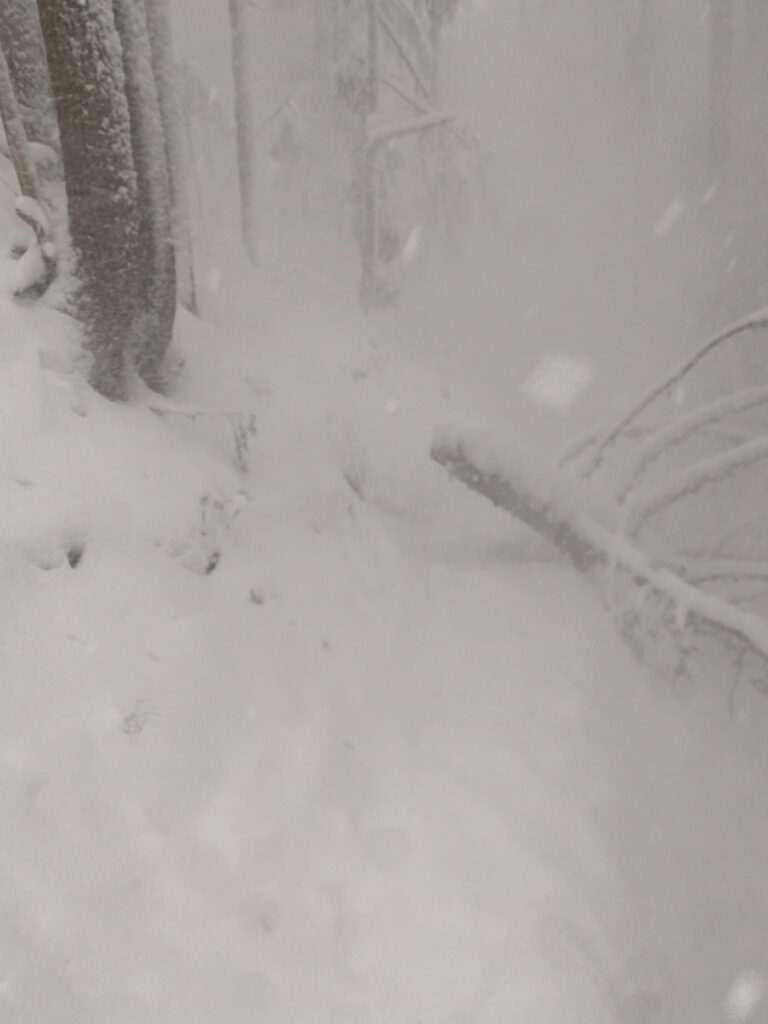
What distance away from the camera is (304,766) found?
3855mm

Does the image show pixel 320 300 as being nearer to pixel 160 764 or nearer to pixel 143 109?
pixel 143 109

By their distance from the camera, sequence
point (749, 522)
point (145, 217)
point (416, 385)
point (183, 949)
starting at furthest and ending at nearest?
point (416, 385)
point (749, 522)
point (145, 217)
point (183, 949)

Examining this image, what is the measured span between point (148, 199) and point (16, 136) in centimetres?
87

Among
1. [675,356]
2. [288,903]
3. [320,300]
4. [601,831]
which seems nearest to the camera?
[288,903]

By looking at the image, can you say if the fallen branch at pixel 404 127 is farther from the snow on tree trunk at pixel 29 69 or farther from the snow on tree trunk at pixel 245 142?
the snow on tree trunk at pixel 29 69

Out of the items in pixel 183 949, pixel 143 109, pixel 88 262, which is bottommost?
pixel 183 949

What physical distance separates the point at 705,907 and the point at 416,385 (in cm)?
751

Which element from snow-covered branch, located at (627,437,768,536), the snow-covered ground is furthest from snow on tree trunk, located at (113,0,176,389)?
snow-covered branch, located at (627,437,768,536)

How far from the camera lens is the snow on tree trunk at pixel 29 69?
466cm

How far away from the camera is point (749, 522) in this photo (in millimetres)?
6711

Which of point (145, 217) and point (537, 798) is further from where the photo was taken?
point (145, 217)

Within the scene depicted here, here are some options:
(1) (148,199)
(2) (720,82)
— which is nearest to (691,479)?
(1) (148,199)

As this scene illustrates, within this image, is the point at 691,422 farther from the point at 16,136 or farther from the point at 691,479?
the point at 16,136

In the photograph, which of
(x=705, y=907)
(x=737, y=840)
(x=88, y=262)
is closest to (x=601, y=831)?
(x=705, y=907)
